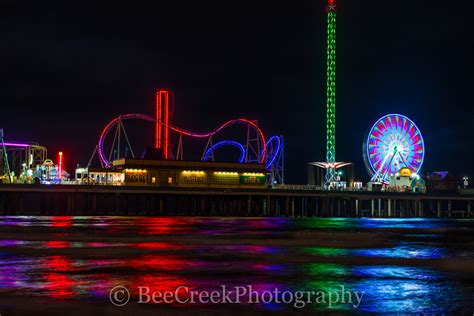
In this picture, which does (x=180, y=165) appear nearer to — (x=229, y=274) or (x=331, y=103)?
(x=331, y=103)

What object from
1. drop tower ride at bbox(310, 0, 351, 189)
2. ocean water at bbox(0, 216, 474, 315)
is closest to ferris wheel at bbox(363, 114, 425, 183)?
drop tower ride at bbox(310, 0, 351, 189)

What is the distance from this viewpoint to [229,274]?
23812mm

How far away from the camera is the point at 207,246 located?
35469 mm

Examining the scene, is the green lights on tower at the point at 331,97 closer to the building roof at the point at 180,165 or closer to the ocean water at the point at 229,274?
the building roof at the point at 180,165

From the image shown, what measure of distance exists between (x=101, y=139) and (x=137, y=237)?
70062 millimetres

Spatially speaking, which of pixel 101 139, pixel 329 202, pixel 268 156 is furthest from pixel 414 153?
pixel 101 139

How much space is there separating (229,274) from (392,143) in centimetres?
9032

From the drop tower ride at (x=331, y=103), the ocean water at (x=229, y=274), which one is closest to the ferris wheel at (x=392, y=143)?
the drop tower ride at (x=331, y=103)

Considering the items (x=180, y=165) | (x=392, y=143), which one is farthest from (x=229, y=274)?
(x=392, y=143)

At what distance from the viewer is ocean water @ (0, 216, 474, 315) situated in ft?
57.9

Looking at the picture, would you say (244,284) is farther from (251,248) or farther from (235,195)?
(235,195)

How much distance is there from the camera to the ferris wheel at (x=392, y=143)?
108938 mm

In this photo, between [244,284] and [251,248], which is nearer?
[244,284]

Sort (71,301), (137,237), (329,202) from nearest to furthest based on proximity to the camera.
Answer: (71,301) < (137,237) < (329,202)
